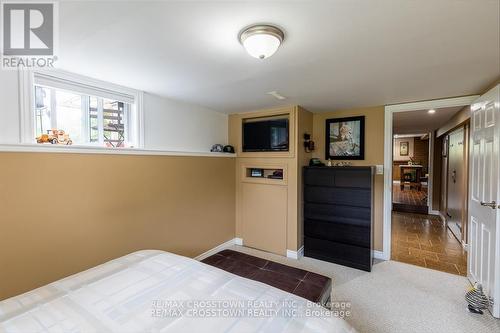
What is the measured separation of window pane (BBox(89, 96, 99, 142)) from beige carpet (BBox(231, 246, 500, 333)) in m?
2.64

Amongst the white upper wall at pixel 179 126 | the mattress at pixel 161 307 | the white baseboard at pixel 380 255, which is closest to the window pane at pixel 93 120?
the white upper wall at pixel 179 126

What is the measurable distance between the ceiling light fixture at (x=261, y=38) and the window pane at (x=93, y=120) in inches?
67.0

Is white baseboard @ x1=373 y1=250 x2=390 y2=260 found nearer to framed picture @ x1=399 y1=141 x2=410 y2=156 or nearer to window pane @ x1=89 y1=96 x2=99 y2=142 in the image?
window pane @ x1=89 y1=96 x2=99 y2=142

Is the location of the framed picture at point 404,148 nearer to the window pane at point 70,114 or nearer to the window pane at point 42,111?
the window pane at point 70,114

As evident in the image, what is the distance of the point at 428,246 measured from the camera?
11.4 ft

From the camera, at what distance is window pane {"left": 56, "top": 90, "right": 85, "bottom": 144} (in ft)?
6.53

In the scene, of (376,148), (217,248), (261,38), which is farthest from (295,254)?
(261,38)

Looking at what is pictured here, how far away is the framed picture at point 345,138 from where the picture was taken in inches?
126

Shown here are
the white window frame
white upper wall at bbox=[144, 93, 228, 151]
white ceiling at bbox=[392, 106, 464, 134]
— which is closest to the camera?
the white window frame

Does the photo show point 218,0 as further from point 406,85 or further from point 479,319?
point 479,319

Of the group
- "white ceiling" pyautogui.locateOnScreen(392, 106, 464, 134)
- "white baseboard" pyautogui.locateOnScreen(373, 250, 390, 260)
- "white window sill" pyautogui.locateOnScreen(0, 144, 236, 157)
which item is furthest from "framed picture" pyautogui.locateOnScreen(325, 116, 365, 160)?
"white window sill" pyautogui.locateOnScreen(0, 144, 236, 157)

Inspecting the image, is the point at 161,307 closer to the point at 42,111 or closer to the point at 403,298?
the point at 42,111

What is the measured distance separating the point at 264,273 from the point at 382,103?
249cm

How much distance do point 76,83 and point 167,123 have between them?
3.12ft
